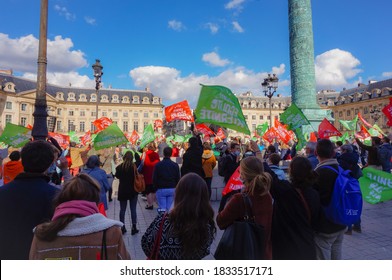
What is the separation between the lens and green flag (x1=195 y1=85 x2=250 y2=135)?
5867 millimetres

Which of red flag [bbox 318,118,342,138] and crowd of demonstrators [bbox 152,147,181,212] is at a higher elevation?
red flag [bbox 318,118,342,138]

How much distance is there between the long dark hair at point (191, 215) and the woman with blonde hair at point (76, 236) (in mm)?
473

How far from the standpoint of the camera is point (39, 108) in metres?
6.35

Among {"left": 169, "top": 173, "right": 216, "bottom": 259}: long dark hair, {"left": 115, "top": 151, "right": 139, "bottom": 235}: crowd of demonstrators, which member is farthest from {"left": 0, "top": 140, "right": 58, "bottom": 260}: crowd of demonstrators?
{"left": 115, "top": 151, "right": 139, "bottom": 235}: crowd of demonstrators

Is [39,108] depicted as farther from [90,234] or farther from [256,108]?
[256,108]

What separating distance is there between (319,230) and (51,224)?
251cm

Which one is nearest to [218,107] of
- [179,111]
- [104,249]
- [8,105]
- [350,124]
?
[104,249]

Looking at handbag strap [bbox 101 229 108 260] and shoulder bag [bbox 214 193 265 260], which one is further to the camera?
shoulder bag [bbox 214 193 265 260]

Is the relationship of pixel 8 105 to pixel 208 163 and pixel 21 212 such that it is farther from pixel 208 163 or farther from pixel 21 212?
pixel 21 212

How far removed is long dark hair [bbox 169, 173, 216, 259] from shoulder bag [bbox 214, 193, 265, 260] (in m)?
0.33

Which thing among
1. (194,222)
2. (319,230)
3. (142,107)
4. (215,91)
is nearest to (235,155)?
(215,91)

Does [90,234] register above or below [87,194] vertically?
below

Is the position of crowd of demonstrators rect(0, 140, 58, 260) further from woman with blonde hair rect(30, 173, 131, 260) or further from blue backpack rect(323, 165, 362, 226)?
blue backpack rect(323, 165, 362, 226)

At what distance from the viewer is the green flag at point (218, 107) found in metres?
5.87
